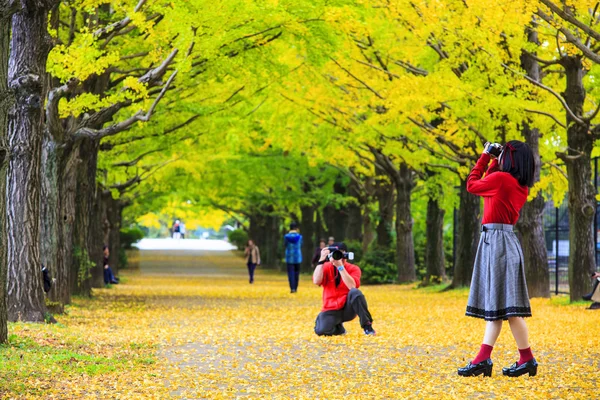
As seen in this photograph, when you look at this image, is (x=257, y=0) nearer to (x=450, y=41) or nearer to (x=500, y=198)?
(x=450, y=41)

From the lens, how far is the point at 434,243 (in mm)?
27016

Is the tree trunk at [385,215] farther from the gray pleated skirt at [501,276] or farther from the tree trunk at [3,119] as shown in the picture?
the gray pleated skirt at [501,276]

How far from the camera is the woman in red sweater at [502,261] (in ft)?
25.4

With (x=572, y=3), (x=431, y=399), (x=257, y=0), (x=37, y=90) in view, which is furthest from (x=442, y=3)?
(x=431, y=399)

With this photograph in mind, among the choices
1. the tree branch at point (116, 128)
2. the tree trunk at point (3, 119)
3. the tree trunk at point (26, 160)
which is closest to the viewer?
the tree trunk at point (3, 119)

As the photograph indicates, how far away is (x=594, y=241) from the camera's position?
714 inches

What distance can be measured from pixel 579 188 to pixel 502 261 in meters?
10.5

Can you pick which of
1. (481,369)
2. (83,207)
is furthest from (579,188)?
(481,369)

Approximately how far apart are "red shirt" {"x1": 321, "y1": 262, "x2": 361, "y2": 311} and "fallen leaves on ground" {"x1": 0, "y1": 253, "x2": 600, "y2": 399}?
468 mm

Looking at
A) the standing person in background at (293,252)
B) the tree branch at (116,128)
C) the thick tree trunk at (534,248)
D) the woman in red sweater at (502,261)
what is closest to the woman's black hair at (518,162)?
the woman in red sweater at (502,261)

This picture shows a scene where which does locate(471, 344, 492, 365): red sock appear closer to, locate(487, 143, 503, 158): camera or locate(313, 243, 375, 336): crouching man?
locate(487, 143, 503, 158): camera

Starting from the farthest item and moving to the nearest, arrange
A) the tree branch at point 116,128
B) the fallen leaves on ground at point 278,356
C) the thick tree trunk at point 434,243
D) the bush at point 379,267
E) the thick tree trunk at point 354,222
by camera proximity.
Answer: the thick tree trunk at point 354,222 < the bush at point 379,267 < the thick tree trunk at point 434,243 < the tree branch at point 116,128 < the fallen leaves on ground at point 278,356

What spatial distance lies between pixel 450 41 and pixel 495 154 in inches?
382

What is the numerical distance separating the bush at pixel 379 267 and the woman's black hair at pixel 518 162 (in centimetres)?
2353
